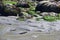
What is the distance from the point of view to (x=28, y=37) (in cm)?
1210

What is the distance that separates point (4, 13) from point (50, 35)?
34.2 ft

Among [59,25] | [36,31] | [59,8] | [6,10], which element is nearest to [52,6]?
[59,8]

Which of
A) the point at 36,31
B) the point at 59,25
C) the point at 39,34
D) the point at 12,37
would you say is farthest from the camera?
the point at 59,25

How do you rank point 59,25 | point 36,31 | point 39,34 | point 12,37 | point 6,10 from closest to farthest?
point 12,37
point 39,34
point 36,31
point 59,25
point 6,10

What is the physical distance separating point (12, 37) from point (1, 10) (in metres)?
11.1

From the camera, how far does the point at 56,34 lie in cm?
1305

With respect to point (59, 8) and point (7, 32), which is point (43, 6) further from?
point (7, 32)

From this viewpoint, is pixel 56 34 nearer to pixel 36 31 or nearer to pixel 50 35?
pixel 50 35

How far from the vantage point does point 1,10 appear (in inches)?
899

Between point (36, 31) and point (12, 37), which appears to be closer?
point (12, 37)

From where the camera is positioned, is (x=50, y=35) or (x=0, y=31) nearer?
(x=50, y=35)

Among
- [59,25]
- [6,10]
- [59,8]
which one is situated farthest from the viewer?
[59,8]

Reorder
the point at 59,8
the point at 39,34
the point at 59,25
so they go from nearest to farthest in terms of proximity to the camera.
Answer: the point at 39,34
the point at 59,25
the point at 59,8

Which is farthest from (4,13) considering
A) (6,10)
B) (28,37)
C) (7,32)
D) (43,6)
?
(28,37)
